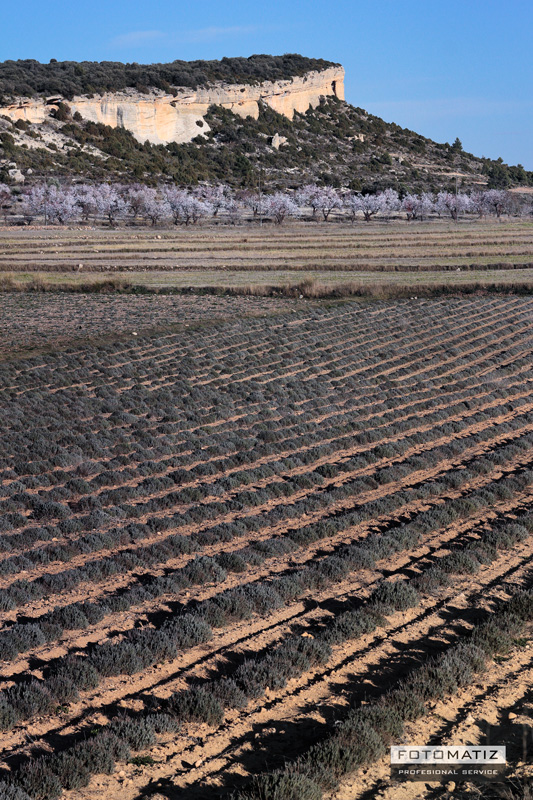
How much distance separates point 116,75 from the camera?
530ft

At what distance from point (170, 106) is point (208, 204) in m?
51.9

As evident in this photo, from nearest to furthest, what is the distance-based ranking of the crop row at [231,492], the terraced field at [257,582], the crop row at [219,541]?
the terraced field at [257,582] < the crop row at [219,541] < the crop row at [231,492]

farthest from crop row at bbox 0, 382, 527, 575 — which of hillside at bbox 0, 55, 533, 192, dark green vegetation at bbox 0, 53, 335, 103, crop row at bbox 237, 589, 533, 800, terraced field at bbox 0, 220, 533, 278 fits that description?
dark green vegetation at bbox 0, 53, 335, 103

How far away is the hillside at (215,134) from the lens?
421 feet

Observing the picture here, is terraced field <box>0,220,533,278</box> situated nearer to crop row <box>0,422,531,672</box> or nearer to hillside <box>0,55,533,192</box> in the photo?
hillside <box>0,55,533,192</box>

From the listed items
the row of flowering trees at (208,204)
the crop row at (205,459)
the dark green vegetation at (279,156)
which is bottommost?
the crop row at (205,459)

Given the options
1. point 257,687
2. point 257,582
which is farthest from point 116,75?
point 257,687

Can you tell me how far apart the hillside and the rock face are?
0.20m

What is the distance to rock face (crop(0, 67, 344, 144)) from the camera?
13825 centimetres

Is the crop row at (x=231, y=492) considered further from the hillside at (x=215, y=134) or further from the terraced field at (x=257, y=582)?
Answer: the hillside at (x=215, y=134)

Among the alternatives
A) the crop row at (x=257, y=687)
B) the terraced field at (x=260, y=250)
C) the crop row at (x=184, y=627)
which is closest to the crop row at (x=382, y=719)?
the crop row at (x=257, y=687)

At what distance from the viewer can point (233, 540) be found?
539 inches

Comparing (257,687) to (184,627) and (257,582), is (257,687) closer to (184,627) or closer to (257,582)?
(184,627)

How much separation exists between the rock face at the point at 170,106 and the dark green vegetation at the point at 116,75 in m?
2.68
